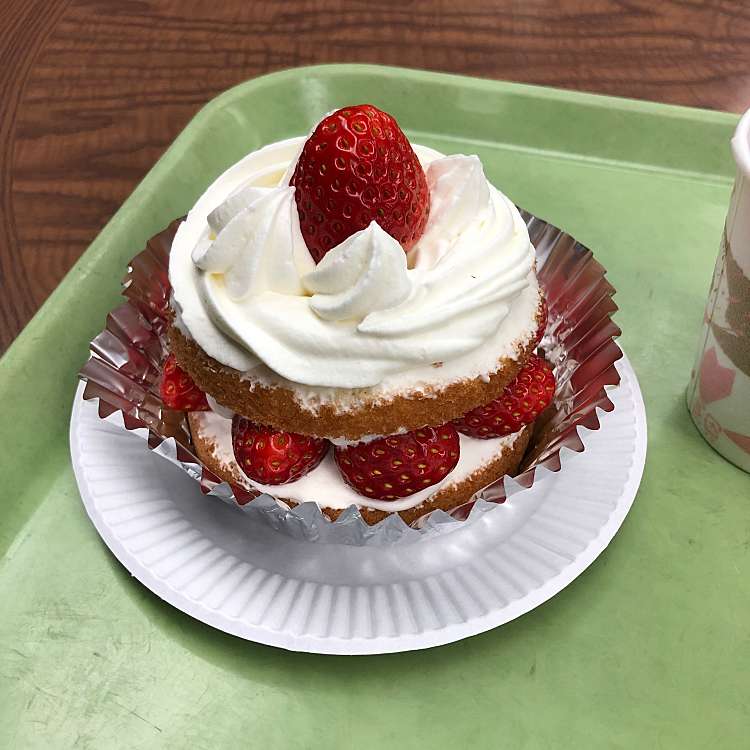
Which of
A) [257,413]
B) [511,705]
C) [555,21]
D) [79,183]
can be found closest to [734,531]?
[511,705]

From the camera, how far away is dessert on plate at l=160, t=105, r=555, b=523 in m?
1.19

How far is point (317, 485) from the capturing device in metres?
1.36

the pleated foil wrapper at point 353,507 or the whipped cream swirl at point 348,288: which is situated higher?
the whipped cream swirl at point 348,288

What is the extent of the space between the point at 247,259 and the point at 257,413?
0.22 metres

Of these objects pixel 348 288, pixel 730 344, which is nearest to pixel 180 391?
pixel 348 288

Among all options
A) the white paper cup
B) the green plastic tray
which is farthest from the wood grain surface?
the white paper cup

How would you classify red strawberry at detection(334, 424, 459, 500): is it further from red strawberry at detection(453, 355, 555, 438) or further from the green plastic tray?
the green plastic tray

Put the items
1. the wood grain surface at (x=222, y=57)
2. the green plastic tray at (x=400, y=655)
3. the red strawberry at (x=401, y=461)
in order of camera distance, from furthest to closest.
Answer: the wood grain surface at (x=222, y=57), the red strawberry at (x=401, y=461), the green plastic tray at (x=400, y=655)

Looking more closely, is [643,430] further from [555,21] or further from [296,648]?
[555,21]

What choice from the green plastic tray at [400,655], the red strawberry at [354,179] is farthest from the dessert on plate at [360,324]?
the green plastic tray at [400,655]

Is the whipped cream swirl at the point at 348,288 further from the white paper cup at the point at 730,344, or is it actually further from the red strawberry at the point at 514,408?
the white paper cup at the point at 730,344

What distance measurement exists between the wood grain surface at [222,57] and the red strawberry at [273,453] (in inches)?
36.2

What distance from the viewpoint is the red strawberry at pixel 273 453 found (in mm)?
1283

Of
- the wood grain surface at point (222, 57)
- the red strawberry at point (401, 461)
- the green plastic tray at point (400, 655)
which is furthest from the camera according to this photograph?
the wood grain surface at point (222, 57)
